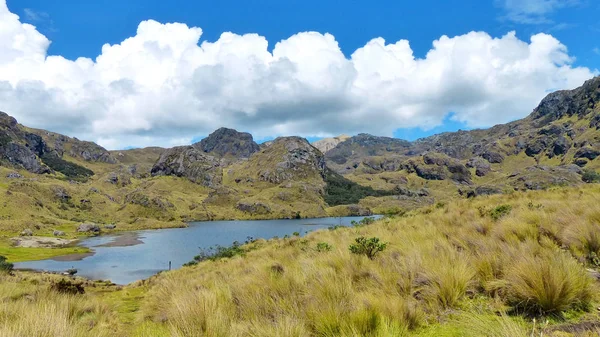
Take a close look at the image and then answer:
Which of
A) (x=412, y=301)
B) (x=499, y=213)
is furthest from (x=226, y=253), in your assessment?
(x=412, y=301)

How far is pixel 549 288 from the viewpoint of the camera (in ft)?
15.1

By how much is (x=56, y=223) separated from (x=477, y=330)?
22531 cm

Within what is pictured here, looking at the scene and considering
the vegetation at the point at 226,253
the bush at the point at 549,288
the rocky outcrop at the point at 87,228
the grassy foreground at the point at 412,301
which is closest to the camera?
the grassy foreground at the point at 412,301

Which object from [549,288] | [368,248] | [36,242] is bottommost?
[36,242]

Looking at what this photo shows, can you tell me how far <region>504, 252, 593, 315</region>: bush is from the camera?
4.59 m

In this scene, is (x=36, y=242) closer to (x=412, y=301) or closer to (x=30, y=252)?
(x=30, y=252)

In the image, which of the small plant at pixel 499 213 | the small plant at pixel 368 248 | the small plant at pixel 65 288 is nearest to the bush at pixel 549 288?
the small plant at pixel 368 248

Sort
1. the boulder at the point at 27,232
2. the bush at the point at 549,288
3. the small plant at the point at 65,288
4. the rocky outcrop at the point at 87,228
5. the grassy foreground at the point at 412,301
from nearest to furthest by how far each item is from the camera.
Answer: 1. the grassy foreground at the point at 412,301
2. the bush at the point at 549,288
3. the small plant at the point at 65,288
4. the boulder at the point at 27,232
5. the rocky outcrop at the point at 87,228

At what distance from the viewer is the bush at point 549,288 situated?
459 cm

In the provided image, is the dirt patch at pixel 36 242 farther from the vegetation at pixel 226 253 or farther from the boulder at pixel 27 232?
the vegetation at pixel 226 253

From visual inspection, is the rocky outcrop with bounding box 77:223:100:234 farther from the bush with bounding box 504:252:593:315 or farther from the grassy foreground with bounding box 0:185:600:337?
the bush with bounding box 504:252:593:315

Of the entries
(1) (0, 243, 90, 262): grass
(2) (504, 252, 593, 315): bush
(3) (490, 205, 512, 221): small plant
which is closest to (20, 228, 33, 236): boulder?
(1) (0, 243, 90, 262): grass

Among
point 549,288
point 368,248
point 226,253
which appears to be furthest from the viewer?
point 226,253

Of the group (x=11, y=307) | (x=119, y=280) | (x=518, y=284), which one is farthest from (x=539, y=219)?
(x=119, y=280)
